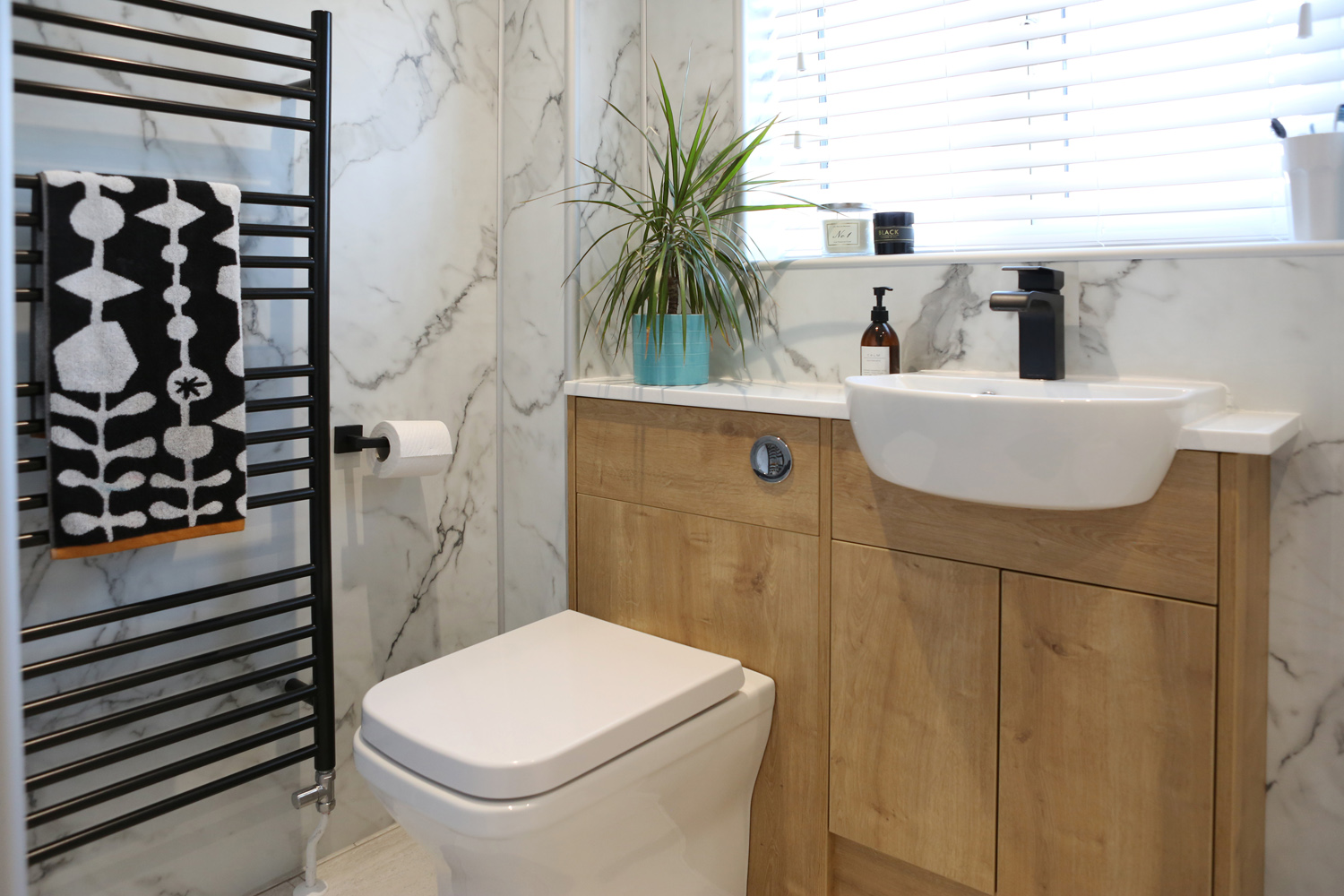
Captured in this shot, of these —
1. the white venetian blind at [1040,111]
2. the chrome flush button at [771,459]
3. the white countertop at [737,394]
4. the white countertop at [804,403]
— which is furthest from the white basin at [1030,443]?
the white venetian blind at [1040,111]

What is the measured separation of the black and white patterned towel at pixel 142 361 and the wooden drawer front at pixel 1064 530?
917 mm

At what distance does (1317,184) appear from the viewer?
111cm

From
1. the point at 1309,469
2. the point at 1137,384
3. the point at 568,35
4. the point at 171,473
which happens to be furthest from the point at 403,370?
the point at 1309,469

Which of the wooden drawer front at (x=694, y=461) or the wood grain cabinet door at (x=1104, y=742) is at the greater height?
the wooden drawer front at (x=694, y=461)

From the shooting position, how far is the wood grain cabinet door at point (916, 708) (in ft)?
3.89

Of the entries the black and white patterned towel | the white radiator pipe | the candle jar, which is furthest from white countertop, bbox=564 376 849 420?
the white radiator pipe

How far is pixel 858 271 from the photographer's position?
1.49 metres

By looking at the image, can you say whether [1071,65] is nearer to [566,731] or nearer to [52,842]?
[566,731]

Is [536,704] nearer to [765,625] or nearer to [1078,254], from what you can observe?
[765,625]

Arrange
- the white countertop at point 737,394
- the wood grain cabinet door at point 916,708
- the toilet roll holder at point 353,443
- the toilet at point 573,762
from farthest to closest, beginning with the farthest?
the toilet roll holder at point 353,443, the white countertop at point 737,394, the wood grain cabinet door at point 916,708, the toilet at point 573,762

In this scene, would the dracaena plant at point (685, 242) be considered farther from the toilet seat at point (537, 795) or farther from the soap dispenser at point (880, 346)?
the toilet seat at point (537, 795)

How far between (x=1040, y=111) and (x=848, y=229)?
35cm

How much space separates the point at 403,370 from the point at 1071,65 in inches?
49.9

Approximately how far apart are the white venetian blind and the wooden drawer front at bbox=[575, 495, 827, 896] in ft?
1.96
